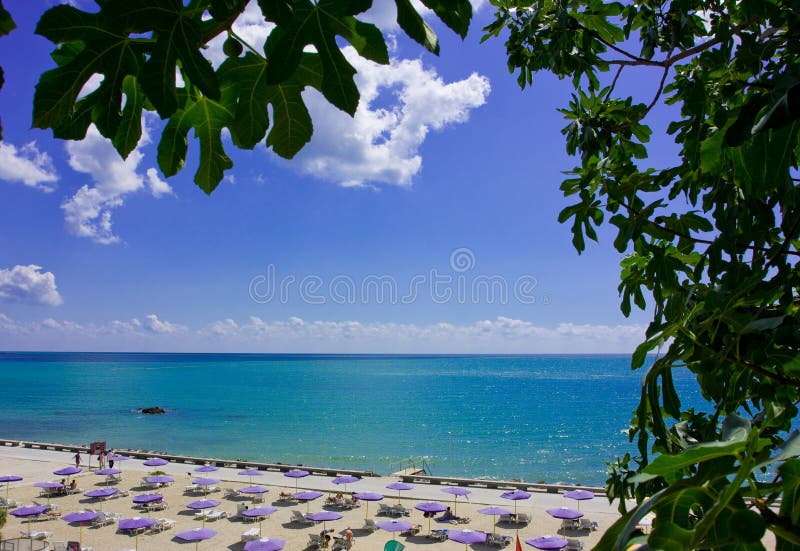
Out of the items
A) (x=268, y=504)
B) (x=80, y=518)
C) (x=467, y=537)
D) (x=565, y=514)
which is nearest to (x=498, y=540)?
(x=467, y=537)

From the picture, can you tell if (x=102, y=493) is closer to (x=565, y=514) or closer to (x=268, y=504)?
(x=268, y=504)

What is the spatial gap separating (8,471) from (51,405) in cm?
4722

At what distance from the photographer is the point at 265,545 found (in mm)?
13078

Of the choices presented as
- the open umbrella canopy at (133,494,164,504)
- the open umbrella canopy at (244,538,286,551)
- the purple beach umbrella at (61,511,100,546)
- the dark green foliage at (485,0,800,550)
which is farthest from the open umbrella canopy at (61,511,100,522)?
the dark green foliage at (485,0,800,550)

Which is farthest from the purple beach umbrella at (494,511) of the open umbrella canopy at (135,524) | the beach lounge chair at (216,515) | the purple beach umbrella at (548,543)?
the open umbrella canopy at (135,524)

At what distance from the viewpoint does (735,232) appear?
1.86 metres

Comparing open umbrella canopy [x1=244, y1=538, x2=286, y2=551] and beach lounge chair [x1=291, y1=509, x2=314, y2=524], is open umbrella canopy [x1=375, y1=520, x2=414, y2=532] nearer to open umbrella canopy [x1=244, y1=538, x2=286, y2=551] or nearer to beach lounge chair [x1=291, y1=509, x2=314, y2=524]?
beach lounge chair [x1=291, y1=509, x2=314, y2=524]

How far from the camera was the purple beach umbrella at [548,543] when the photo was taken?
13.0 meters

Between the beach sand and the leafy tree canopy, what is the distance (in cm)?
1387

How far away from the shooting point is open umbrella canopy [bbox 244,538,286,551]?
42.4 feet

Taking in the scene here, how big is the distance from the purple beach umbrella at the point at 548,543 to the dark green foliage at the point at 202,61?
1405 cm

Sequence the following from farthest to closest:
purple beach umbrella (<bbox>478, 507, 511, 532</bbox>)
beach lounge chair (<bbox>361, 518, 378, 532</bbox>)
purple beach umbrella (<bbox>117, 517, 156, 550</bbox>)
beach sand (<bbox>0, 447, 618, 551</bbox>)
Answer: purple beach umbrella (<bbox>478, 507, 511, 532</bbox>)
beach lounge chair (<bbox>361, 518, 378, 532</bbox>)
beach sand (<bbox>0, 447, 618, 551</bbox>)
purple beach umbrella (<bbox>117, 517, 156, 550</bbox>)

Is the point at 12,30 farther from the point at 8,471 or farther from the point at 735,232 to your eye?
the point at 8,471

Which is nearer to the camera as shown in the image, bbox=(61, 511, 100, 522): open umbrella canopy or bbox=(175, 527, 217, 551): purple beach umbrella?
bbox=(175, 527, 217, 551): purple beach umbrella
